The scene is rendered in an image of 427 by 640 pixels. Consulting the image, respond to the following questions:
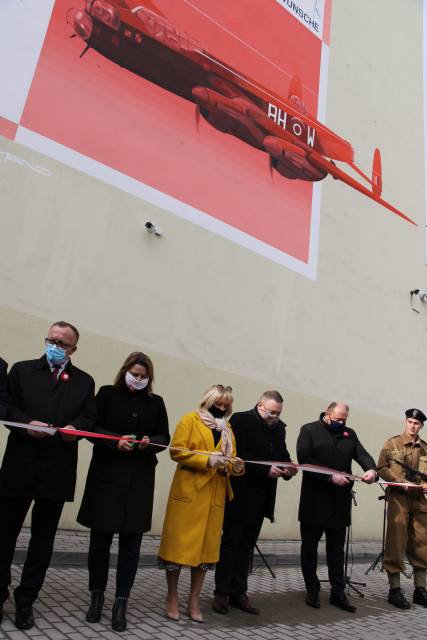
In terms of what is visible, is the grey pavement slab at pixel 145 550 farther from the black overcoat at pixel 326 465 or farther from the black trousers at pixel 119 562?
the black overcoat at pixel 326 465

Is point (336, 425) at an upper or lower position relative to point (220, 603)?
upper

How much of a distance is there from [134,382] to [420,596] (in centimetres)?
414

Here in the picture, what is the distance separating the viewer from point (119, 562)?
3.85 m

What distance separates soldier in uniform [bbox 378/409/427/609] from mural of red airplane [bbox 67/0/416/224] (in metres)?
6.07

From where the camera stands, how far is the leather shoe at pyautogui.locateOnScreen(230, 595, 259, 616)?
4574 millimetres

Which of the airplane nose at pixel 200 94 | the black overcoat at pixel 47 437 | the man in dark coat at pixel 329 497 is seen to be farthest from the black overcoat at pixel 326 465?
the airplane nose at pixel 200 94

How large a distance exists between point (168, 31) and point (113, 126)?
226 centimetres

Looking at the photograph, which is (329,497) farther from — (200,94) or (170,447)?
(200,94)

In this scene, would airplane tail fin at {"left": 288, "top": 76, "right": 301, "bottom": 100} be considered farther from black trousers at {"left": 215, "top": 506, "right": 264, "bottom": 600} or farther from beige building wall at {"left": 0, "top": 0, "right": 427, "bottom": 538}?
black trousers at {"left": 215, "top": 506, "right": 264, "bottom": 600}

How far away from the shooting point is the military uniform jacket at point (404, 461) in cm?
596

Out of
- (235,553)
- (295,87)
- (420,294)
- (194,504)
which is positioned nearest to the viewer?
(194,504)

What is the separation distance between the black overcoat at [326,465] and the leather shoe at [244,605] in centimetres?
96

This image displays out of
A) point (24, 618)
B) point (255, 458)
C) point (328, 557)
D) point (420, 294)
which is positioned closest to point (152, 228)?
point (255, 458)

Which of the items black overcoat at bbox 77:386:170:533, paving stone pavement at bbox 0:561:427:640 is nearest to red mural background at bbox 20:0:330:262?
black overcoat at bbox 77:386:170:533
